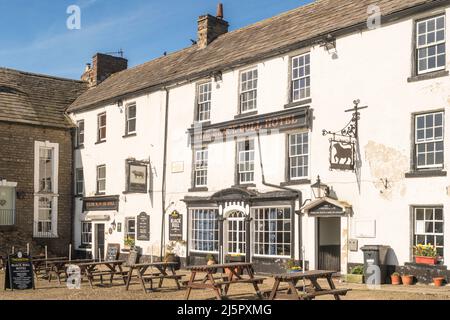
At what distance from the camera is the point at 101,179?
29609 mm

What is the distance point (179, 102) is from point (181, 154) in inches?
82.9

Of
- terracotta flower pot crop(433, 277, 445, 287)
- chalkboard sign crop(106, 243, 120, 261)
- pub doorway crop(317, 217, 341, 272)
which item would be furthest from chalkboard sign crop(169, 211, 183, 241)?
terracotta flower pot crop(433, 277, 445, 287)

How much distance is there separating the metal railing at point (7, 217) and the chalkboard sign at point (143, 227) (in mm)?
6510

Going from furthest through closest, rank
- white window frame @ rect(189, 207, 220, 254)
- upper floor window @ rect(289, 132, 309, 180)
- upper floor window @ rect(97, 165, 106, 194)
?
upper floor window @ rect(97, 165, 106, 194) → white window frame @ rect(189, 207, 220, 254) → upper floor window @ rect(289, 132, 309, 180)

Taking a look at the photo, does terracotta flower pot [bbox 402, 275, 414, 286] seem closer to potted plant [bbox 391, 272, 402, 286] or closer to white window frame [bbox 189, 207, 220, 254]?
potted plant [bbox 391, 272, 402, 286]

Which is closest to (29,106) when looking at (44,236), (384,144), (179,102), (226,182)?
(44,236)

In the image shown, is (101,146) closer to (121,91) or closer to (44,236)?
(121,91)

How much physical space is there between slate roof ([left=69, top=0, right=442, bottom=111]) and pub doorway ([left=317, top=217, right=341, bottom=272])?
5772 mm

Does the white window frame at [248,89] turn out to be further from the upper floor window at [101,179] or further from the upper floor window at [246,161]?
the upper floor window at [101,179]

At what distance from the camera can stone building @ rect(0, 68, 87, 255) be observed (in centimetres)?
2869

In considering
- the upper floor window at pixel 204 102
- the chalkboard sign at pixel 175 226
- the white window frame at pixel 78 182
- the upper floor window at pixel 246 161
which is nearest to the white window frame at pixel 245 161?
the upper floor window at pixel 246 161

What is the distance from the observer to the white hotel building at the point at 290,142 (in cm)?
1675

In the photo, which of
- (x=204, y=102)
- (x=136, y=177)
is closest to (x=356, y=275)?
(x=204, y=102)

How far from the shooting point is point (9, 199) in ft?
94.2
